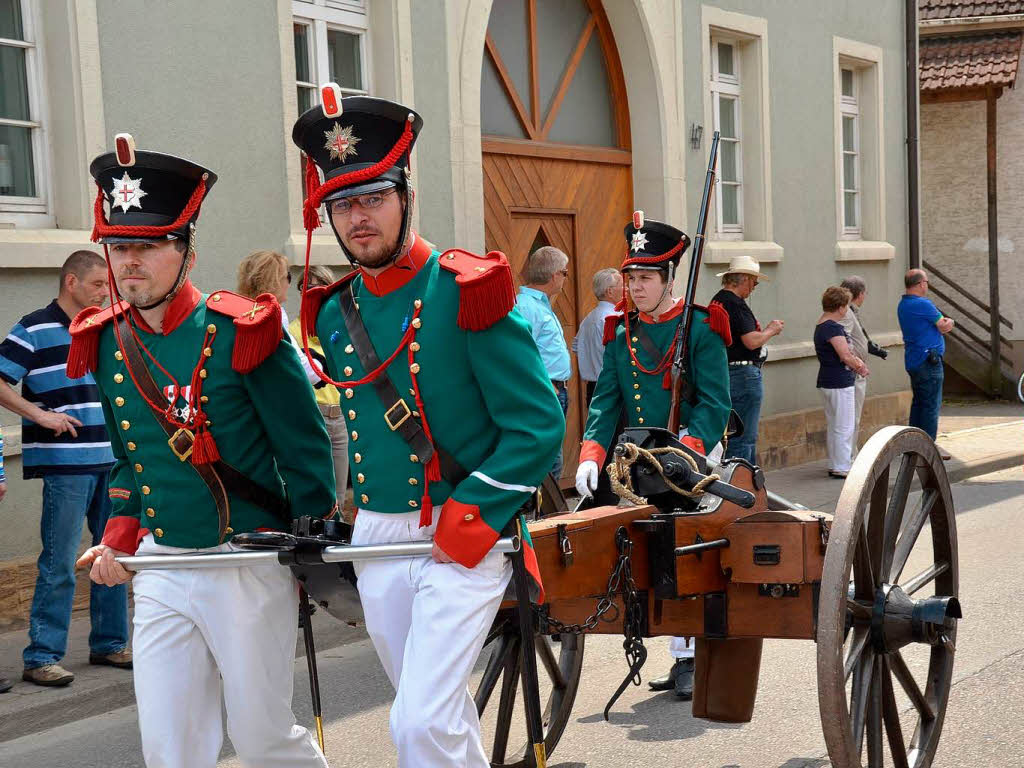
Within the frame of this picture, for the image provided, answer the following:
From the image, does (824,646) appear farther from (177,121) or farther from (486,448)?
(177,121)

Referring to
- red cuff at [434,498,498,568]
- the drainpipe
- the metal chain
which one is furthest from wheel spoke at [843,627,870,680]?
the drainpipe

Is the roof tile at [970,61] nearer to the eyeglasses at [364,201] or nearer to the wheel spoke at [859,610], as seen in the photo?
the wheel spoke at [859,610]

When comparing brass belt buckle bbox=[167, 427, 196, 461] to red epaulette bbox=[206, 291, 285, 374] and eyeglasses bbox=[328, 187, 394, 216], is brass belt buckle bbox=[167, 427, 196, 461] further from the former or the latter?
eyeglasses bbox=[328, 187, 394, 216]

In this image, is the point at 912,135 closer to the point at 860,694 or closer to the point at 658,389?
the point at 658,389

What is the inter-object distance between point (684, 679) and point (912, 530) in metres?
1.62

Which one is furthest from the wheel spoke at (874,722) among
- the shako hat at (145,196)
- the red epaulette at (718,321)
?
the shako hat at (145,196)

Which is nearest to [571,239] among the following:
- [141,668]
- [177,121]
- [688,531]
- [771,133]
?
[771,133]

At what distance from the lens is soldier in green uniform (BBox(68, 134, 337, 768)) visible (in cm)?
347

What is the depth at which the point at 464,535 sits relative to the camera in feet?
10.4

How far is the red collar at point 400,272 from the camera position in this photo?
11.4ft

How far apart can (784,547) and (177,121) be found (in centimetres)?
548

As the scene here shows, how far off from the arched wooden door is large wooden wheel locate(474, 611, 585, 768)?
20.6 ft

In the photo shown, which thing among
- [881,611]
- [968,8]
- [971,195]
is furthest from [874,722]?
[968,8]

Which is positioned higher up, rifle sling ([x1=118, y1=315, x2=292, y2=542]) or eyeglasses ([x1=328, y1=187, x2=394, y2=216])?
eyeglasses ([x1=328, y1=187, x2=394, y2=216])
